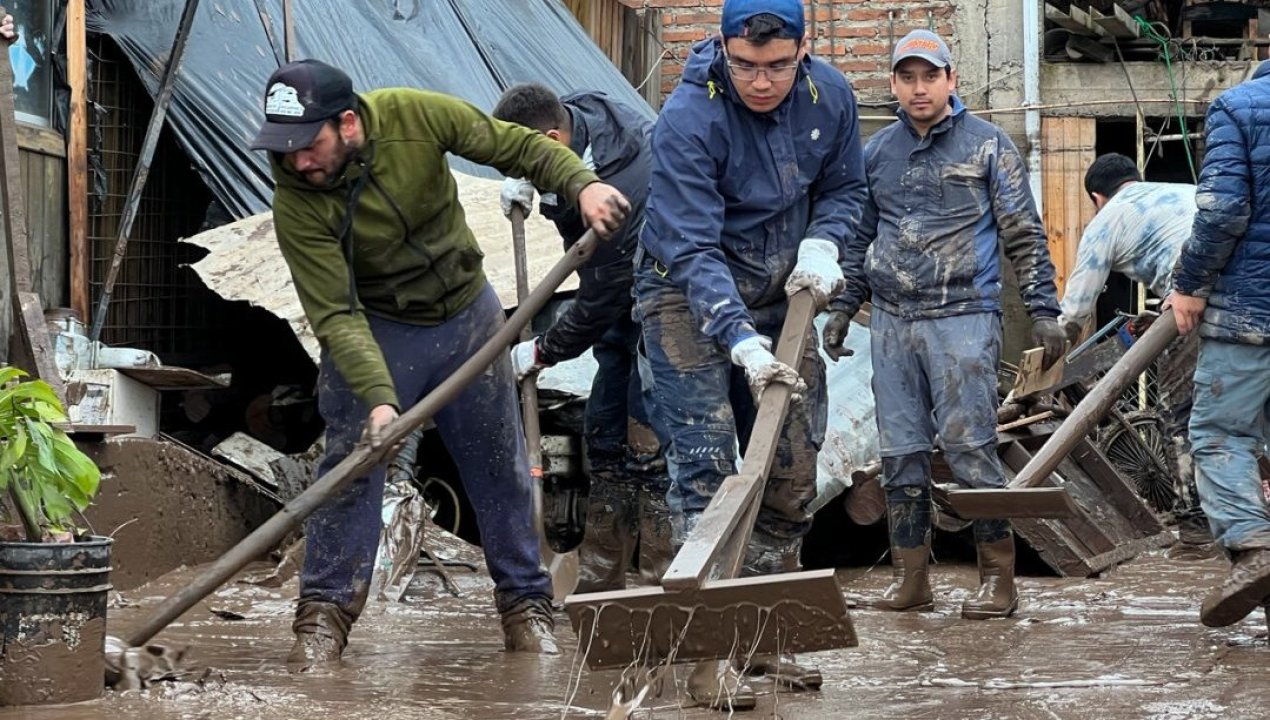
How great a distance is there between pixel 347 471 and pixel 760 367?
1.15 meters

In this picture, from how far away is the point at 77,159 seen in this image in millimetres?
7469

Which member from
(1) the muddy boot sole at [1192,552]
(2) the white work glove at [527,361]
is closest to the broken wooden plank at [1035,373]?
(1) the muddy boot sole at [1192,552]

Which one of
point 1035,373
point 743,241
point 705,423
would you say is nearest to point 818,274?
point 743,241

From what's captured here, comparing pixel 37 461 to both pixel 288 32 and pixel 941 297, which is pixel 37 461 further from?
pixel 288 32

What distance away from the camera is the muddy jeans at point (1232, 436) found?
5168 mm

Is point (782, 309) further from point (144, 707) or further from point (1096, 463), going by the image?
point (1096, 463)

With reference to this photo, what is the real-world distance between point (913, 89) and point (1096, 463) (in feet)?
8.86

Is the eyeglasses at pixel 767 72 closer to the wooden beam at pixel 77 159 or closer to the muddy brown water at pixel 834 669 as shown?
the muddy brown water at pixel 834 669

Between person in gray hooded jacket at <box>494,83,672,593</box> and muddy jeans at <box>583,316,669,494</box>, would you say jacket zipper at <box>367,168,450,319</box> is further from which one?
muddy jeans at <box>583,316,669,494</box>

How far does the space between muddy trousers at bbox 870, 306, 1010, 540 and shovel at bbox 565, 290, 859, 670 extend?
2180 millimetres

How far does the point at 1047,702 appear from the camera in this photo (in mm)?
4309

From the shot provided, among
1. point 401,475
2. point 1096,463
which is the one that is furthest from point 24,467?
point 1096,463

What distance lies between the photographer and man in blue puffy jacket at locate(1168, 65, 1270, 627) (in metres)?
5.11

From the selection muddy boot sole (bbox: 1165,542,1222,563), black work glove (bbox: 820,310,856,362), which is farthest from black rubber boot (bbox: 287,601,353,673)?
muddy boot sole (bbox: 1165,542,1222,563)
